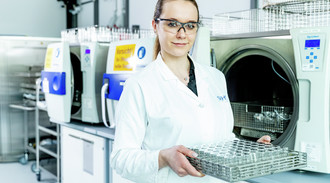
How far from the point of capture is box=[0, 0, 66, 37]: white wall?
6297mm

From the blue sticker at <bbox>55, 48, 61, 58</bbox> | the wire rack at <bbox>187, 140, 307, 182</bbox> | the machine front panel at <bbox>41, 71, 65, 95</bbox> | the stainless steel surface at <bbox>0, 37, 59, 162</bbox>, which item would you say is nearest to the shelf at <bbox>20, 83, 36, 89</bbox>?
the stainless steel surface at <bbox>0, 37, 59, 162</bbox>

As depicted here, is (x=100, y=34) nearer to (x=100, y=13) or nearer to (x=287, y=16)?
(x=287, y=16)

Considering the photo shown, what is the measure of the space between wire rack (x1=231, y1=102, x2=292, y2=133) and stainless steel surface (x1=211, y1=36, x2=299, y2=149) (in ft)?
0.16

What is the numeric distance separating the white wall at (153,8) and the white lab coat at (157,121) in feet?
7.89

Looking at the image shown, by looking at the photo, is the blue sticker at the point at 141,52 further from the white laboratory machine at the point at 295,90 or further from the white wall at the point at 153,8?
the white wall at the point at 153,8

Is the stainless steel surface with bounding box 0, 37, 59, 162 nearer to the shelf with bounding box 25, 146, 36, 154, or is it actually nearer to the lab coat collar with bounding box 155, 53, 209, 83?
the shelf with bounding box 25, 146, 36, 154

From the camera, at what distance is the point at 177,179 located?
126 centimetres

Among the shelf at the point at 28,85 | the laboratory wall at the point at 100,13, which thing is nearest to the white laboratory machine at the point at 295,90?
the shelf at the point at 28,85

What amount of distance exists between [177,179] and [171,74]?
0.41m

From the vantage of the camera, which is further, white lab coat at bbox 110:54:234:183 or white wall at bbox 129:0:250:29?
white wall at bbox 129:0:250:29

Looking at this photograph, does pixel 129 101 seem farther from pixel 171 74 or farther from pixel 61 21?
pixel 61 21

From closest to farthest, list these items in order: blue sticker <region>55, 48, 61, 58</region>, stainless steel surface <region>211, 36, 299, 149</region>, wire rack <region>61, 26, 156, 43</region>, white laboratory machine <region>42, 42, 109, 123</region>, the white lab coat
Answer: the white lab coat
stainless steel surface <region>211, 36, 299, 149</region>
white laboratory machine <region>42, 42, 109, 123</region>
blue sticker <region>55, 48, 61, 58</region>
wire rack <region>61, 26, 156, 43</region>

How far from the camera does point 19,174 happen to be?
14.4 ft

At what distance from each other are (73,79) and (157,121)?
189 cm
